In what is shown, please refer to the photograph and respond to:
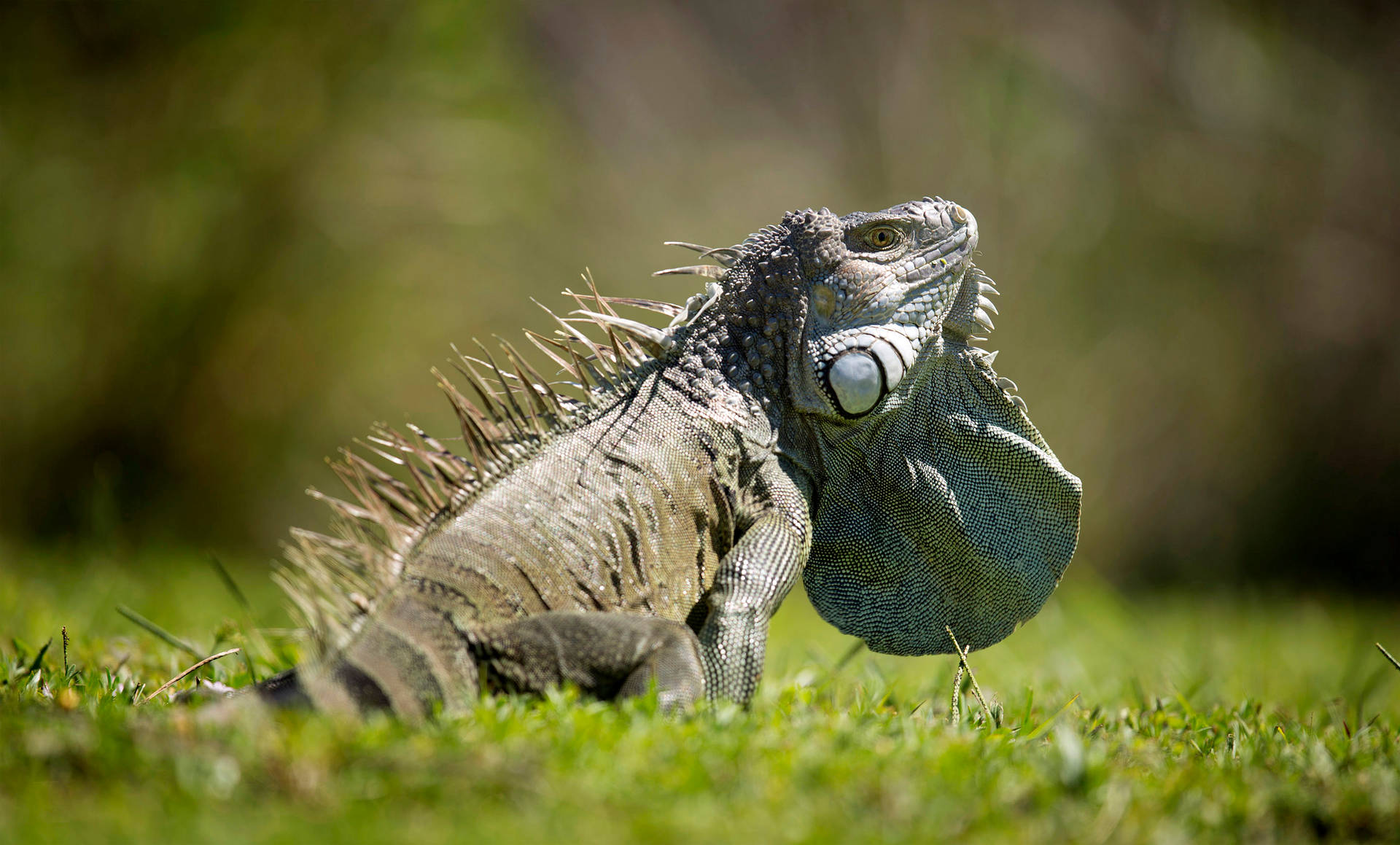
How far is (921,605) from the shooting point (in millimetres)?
3488

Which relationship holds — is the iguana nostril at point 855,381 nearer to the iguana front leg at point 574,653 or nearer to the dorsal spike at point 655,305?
the dorsal spike at point 655,305

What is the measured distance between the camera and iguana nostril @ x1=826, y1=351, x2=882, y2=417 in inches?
127

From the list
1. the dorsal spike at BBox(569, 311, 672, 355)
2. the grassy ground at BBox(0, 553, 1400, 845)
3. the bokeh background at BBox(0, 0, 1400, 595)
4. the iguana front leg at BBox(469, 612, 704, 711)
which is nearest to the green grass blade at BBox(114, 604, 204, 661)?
the grassy ground at BBox(0, 553, 1400, 845)

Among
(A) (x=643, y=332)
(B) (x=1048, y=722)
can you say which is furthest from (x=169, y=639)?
(B) (x=1048, y=722)

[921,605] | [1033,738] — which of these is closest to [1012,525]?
[921,605]

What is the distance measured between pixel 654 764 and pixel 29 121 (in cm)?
885

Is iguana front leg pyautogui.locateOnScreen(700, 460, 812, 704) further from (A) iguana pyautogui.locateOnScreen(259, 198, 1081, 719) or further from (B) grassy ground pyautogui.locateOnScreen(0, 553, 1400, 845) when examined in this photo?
(B) grassy ground pyautogui.locateOnScreen(0, 553, 1400, 845)

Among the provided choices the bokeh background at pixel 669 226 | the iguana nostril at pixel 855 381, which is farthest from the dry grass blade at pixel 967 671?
the bokeh background at pixel 669 226

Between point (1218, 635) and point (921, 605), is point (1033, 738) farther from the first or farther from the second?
point (1218, 635)

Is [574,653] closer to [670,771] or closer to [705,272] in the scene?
[670,771]

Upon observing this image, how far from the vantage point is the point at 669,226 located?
41.0ft

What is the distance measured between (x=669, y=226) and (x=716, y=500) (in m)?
9.77

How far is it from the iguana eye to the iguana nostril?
43cm

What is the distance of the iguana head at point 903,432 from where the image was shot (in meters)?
3.32
